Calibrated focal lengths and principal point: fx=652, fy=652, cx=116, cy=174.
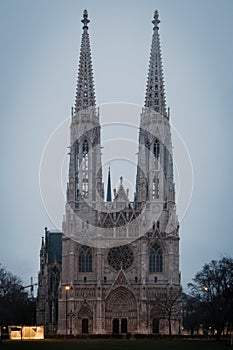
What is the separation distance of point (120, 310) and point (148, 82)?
1524 inches

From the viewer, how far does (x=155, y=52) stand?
11250 centimetres

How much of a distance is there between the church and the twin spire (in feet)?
8.58

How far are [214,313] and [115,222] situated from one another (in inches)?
1208

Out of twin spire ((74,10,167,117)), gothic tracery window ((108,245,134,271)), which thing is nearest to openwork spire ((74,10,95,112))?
twin spire ((74,10,167,117))

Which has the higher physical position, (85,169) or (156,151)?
(156,151)

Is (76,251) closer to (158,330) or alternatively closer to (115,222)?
(115,222)

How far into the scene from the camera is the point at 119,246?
338 ft

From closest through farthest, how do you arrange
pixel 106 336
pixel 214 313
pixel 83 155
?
pixel 214 313 < pixel 106 336 < pixel 83 155

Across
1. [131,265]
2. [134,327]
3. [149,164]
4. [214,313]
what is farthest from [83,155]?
[214,313]

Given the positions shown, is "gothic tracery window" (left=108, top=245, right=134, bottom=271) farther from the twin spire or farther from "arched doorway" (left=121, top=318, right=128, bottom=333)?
the twin spire

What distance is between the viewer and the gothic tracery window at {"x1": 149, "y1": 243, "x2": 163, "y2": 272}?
102312mm

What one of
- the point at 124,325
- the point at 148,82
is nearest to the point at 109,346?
the point at 124,325

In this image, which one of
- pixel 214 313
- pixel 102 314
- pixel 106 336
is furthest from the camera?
pixel 102 314

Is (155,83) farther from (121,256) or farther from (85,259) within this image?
(85,259)
